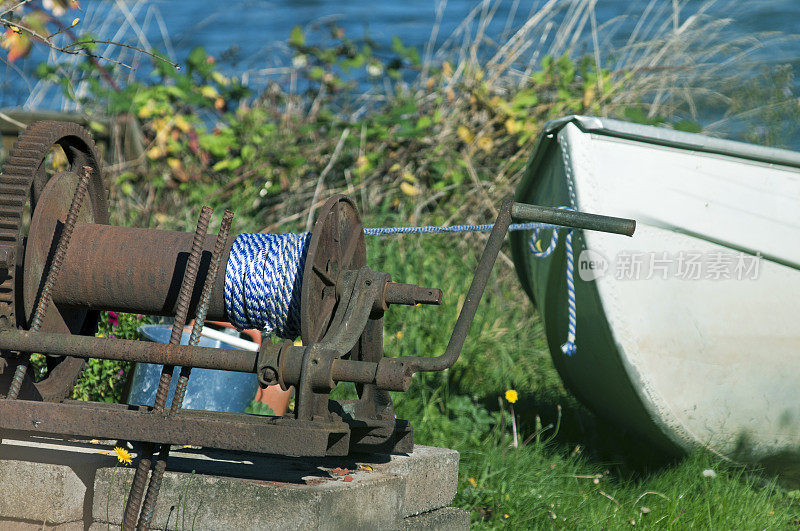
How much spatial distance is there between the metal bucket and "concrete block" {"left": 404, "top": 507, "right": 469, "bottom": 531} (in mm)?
1108

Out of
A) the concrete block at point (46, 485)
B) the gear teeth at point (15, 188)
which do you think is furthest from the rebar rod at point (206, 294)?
the gear teeth at point (15, 188)

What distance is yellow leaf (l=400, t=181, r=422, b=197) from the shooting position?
6293 mm

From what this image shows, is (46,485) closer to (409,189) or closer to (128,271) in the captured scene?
(128,271)

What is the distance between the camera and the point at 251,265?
2773 millimetres

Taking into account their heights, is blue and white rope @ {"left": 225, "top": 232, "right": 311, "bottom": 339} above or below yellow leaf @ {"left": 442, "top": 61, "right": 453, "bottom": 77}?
below

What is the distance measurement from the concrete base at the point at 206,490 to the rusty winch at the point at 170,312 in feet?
0.46

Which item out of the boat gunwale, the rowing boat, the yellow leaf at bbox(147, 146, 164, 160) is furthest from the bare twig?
the boat gunwale

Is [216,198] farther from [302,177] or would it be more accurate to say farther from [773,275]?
[773,275]

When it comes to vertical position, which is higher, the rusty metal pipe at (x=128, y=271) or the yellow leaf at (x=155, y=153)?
the yellow leaf at (x=155, y=153)

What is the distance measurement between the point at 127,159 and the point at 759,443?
4.77m

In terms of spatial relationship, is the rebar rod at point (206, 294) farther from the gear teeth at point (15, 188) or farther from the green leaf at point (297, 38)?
the green leaf at point (297, 38)

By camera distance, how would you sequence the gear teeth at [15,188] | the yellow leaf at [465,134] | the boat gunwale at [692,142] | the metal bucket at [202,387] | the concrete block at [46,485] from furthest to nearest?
the yellow leaf at [465,134] < the metal bucket at [202,387] < the boat gunwale at [692,142] < the concrete block at [46,485] < the gear teeth at [15,188]

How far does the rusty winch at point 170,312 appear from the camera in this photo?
232 cm

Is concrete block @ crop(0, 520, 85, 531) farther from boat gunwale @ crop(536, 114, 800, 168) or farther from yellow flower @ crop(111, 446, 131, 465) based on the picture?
boat gunwale @ crop(536, 114, 800, 168)
